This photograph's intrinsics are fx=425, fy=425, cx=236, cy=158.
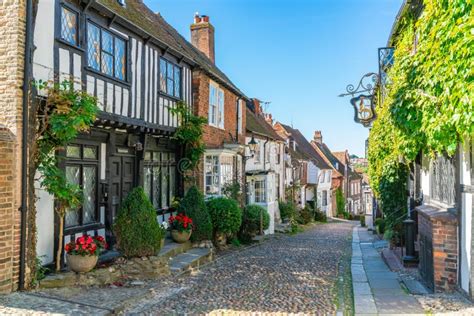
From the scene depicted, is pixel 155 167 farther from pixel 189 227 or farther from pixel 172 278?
pixel 172 278

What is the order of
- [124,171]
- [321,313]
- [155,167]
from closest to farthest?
[321,313], [124,171], [155,167]

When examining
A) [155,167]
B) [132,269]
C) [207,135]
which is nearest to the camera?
[132,269]

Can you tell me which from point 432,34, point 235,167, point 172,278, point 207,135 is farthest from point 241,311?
point 235,167

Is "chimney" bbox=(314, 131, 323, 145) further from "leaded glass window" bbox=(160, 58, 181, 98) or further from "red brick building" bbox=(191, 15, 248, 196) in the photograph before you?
"leaded glass window" bbox=(160, 58, 181, 98)

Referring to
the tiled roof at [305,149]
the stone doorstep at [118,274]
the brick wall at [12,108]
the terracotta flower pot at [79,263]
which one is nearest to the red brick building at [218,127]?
the stone doorstep at [118,274]

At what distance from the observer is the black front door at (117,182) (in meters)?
10.4

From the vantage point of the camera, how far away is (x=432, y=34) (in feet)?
22.1

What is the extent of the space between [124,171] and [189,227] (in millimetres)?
2371

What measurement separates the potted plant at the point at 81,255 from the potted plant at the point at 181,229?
3.73 metres

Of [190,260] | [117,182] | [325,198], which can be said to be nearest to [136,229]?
[190,260]

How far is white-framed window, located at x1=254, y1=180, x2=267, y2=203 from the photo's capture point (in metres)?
22.1

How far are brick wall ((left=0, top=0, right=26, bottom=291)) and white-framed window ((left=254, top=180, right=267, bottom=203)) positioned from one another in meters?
15.8

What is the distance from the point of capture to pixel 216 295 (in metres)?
7.77

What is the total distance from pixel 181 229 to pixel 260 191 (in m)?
10.9
